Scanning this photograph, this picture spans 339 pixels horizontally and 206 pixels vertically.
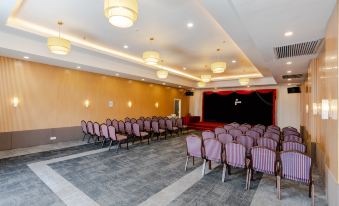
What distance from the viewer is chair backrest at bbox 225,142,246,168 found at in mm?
4270

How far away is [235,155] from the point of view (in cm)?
438

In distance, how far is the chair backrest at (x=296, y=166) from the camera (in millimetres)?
3443

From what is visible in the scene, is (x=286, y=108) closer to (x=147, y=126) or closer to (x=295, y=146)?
(x=295, y=146)

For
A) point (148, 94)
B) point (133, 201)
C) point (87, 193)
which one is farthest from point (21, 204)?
point (148, 94)

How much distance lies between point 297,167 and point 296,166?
2cm

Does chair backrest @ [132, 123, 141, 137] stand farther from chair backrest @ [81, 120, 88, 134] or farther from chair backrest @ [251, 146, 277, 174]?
chair backrest @ [251, 146, 277, 174]

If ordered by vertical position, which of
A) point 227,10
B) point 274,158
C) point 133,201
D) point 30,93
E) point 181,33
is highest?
point 181,33

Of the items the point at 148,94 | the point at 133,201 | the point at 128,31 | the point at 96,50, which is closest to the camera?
the point at 133,201

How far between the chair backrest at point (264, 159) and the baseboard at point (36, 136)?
327 inches

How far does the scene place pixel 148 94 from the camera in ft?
44.4

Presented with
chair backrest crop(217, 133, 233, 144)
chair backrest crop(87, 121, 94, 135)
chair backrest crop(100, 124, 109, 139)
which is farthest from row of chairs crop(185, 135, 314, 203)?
chair backrest crop(87, 121, 94, 135)

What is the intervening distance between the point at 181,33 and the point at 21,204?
565cm

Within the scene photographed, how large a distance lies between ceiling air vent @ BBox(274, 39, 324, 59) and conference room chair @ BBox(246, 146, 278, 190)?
10.0 feet

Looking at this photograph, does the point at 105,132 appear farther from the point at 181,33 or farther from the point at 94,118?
the point at 181,33
